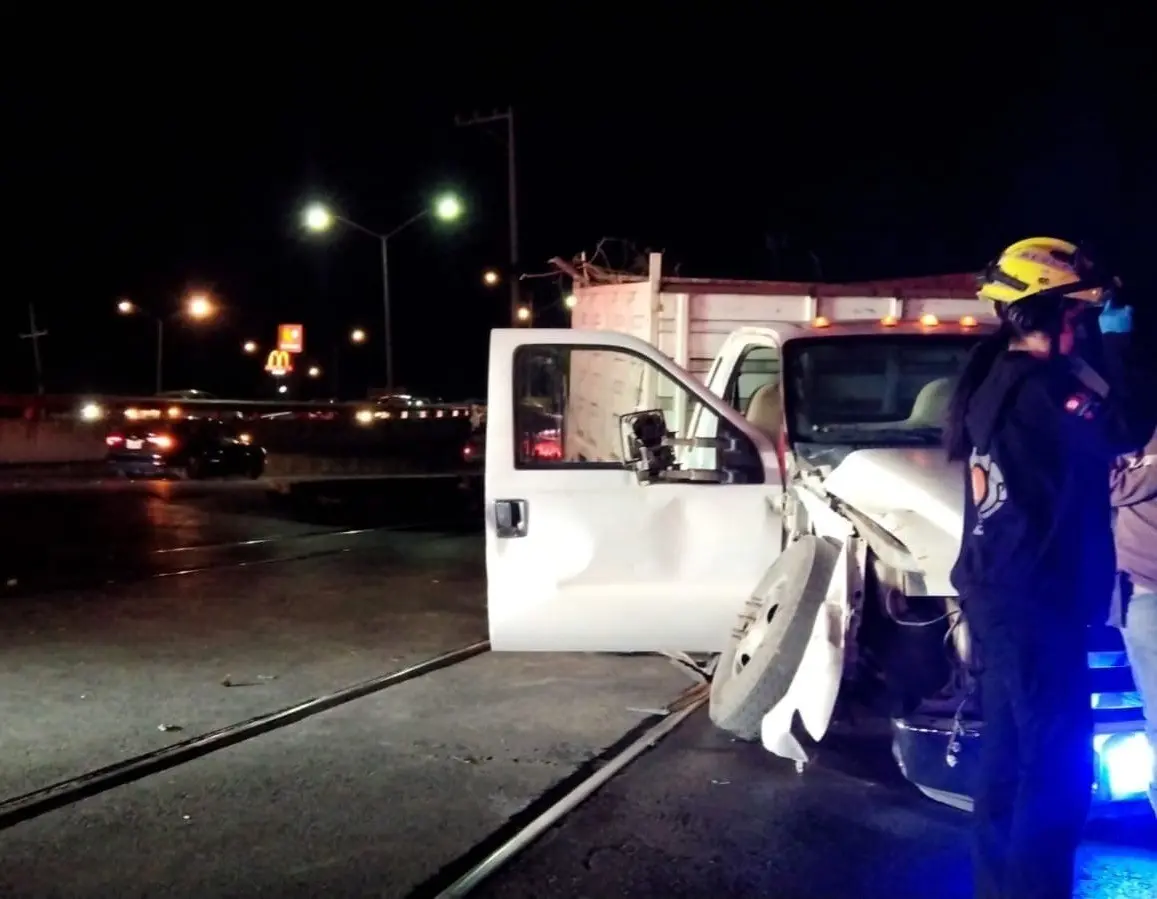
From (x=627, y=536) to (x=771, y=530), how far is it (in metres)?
0.68

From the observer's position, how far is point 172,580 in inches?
441

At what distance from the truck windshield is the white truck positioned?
0.04ft

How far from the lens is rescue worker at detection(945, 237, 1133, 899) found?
3.32 meters

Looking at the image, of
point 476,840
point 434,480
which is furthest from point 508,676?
point 434,480

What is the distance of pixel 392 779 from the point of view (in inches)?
224

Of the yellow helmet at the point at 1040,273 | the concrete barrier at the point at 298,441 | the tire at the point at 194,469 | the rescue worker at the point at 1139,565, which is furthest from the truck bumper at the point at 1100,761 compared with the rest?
the concrete barrier at the point at 298,441

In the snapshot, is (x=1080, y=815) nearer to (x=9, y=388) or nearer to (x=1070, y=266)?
(x=1070, y=266)

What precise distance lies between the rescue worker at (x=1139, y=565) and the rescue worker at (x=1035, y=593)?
1.75 ft

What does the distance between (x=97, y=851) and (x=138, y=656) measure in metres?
3.52

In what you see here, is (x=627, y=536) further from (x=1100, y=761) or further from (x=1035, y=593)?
(x=1035, y=593)

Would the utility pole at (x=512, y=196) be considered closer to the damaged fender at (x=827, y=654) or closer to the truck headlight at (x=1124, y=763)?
the damaged fender at (x=827, y=654)

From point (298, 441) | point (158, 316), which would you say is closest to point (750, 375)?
point (298, 441)

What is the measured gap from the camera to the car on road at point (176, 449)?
73.8 feet

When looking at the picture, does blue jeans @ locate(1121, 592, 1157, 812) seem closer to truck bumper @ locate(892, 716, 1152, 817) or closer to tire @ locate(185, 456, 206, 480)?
truck bumper @ locate(892, 716, 1152, 817)
